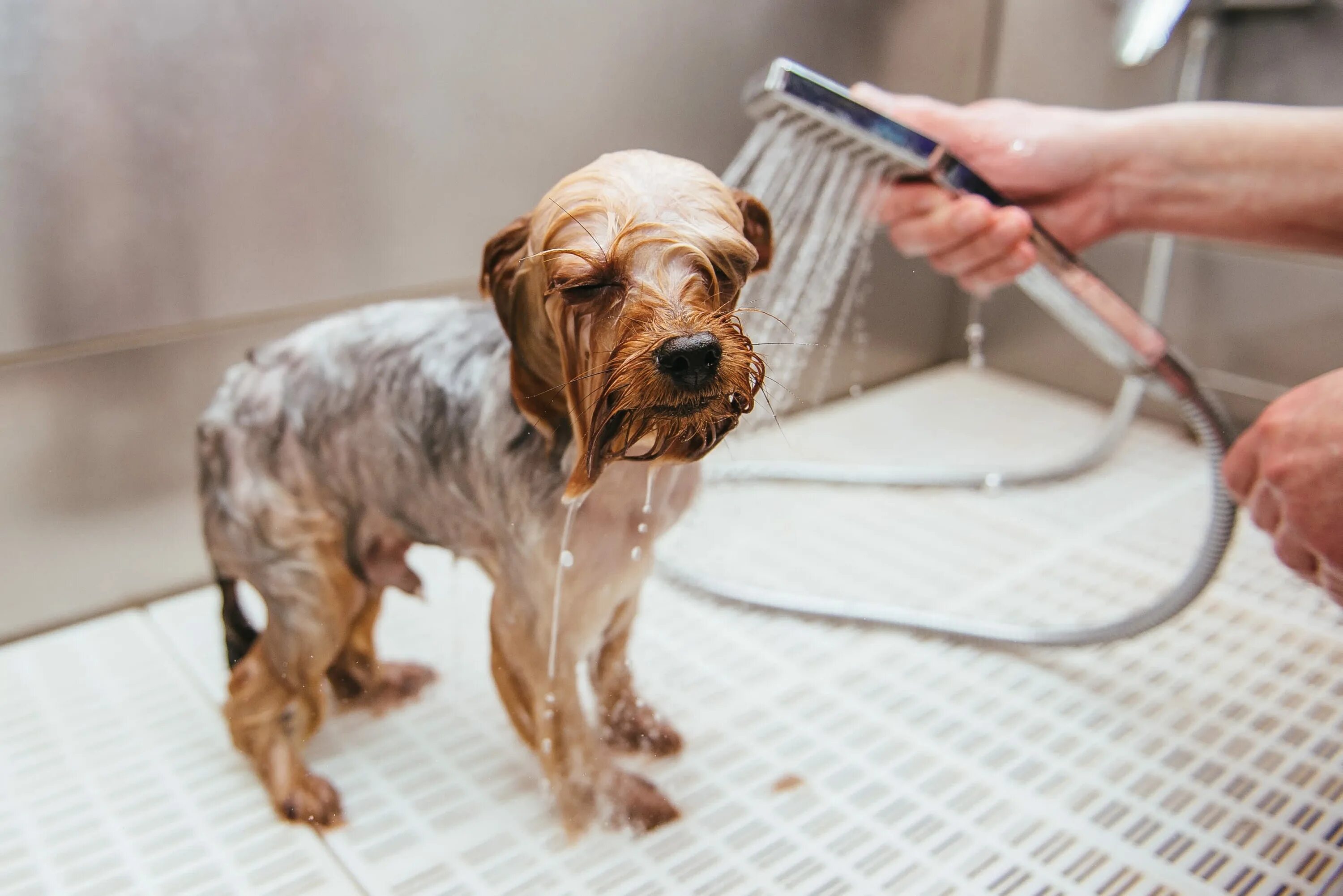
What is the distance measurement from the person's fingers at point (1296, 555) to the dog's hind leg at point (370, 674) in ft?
2.27

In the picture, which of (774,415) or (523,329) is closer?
(523,329)

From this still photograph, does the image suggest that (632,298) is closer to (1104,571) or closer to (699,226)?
(699,226)

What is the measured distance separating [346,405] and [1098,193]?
0.73 metres

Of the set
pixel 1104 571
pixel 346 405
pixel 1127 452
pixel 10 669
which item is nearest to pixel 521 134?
pixel 346 405

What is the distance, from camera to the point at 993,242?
0.85 m

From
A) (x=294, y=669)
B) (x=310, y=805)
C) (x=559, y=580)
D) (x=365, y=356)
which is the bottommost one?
(x=310, y=805)

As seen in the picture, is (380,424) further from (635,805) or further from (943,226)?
(943,226)

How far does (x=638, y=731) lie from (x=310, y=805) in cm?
27

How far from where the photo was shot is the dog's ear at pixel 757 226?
582 millimetres

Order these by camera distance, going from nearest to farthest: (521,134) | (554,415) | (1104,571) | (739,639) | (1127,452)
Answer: (554,415), (521,134), (739,639), (1104,571), (1127,452)

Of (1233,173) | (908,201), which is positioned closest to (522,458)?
(908,201)

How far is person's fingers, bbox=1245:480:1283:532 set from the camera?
739 millimetres

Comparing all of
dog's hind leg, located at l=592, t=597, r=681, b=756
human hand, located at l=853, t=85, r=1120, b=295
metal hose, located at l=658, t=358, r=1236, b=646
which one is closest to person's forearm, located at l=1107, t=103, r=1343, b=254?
human hand, located at l=853, t=85, r=1120, b=295

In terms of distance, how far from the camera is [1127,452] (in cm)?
142
